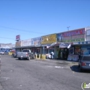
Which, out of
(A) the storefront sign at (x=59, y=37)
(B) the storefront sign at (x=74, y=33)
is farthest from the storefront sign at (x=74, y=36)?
(A) the storefront sign at (x=59, y=37)

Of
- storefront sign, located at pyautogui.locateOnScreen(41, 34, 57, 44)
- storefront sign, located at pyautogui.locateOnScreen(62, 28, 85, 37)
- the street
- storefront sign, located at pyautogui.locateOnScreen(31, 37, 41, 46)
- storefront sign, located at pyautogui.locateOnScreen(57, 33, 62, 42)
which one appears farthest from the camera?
storefront sign, located at pyautogui.locateOnScreen(31, 37, 41, 46)

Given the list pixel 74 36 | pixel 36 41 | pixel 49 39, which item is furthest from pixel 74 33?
pixel 36 41

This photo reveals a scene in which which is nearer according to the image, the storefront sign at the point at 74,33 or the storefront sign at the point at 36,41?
the storefront sign at the point at 74,33

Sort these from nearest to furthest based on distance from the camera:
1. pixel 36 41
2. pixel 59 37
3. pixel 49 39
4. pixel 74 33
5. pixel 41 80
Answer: pixel 41 80, pixel 74 33, pixel 59 37, pixel 49 39, pixel 36 41

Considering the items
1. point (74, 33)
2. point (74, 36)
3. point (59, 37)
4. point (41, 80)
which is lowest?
point (41, 80)

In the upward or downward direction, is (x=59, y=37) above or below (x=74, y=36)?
above

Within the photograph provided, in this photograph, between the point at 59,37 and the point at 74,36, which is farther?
the point at 59,37

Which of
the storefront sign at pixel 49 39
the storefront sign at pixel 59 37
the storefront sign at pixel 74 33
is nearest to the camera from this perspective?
the storefront sign at pixel 74 33

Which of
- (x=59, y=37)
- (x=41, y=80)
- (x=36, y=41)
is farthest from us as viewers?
(x=36, y=41)

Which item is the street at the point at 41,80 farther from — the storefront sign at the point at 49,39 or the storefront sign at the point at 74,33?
the storefront sign at the point at 49,39

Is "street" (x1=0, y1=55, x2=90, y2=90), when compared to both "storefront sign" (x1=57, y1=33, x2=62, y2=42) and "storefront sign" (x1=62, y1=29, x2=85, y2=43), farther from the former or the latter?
"storefront sign" (x1=57, y1=33, x2=62, y2=42)

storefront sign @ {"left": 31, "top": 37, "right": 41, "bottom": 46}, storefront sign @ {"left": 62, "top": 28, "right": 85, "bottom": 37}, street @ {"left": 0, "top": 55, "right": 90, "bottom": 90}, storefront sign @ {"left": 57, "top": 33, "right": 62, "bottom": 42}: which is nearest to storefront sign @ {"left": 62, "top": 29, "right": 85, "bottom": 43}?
storefront sign @ {"left": 62, "top": 28, "right": 85, "bottom": 37}

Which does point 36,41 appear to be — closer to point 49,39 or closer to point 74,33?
point 49,39

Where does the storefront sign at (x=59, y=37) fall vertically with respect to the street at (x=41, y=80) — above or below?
above
